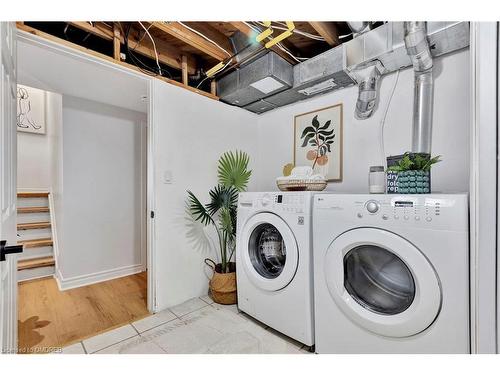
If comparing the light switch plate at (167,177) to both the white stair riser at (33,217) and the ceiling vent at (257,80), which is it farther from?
the white stair riser at (33,217)

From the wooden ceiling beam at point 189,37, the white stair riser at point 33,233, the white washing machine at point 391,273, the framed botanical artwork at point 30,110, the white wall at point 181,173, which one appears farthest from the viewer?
the framed botanical artwork at point 30,110

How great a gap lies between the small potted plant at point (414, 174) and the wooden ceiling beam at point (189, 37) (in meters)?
1.62

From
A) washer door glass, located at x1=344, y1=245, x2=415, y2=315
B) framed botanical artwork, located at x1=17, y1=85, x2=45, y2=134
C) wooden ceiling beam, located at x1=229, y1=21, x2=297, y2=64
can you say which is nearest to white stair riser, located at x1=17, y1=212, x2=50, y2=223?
framed botanical artwork, located at x1=17, y1=85, x2=45, y2=134

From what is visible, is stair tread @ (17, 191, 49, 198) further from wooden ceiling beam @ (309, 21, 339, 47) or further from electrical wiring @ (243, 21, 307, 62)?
wooden ceiling beam @ (309, 21, 339, 47)

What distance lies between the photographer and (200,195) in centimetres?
224

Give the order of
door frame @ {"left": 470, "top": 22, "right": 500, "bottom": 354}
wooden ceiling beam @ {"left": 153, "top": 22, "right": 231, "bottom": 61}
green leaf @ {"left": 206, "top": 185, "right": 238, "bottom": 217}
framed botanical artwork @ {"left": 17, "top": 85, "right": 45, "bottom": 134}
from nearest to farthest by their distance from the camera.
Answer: door frame @ {"left": 470, "top": 22, "right": 500, "bottom": 354} < wooden ceiling beam @ {"left": 153, "top": 22, "right": 231, "bottom": 61} < green leaf @ {"left": 206, "top": 185, "right": 238, "bottom": 217} < framed botanical artwork @ {"left": 17, "top": 85, "right": 45, "bottom": 134}

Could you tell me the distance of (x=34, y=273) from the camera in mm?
2627

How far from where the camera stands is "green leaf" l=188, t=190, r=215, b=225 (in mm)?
2010

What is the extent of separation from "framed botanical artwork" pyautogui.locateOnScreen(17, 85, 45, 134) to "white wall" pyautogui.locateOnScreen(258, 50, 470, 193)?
3551mm

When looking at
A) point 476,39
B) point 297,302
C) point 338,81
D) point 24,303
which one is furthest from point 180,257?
point 476,39

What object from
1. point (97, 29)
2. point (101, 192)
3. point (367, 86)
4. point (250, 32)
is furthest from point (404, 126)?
point (101, 192)

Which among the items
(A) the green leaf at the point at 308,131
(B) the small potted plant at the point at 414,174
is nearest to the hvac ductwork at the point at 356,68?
(A) the green leaf at the point at 308,131

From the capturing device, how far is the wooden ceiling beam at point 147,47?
5.39 ft
